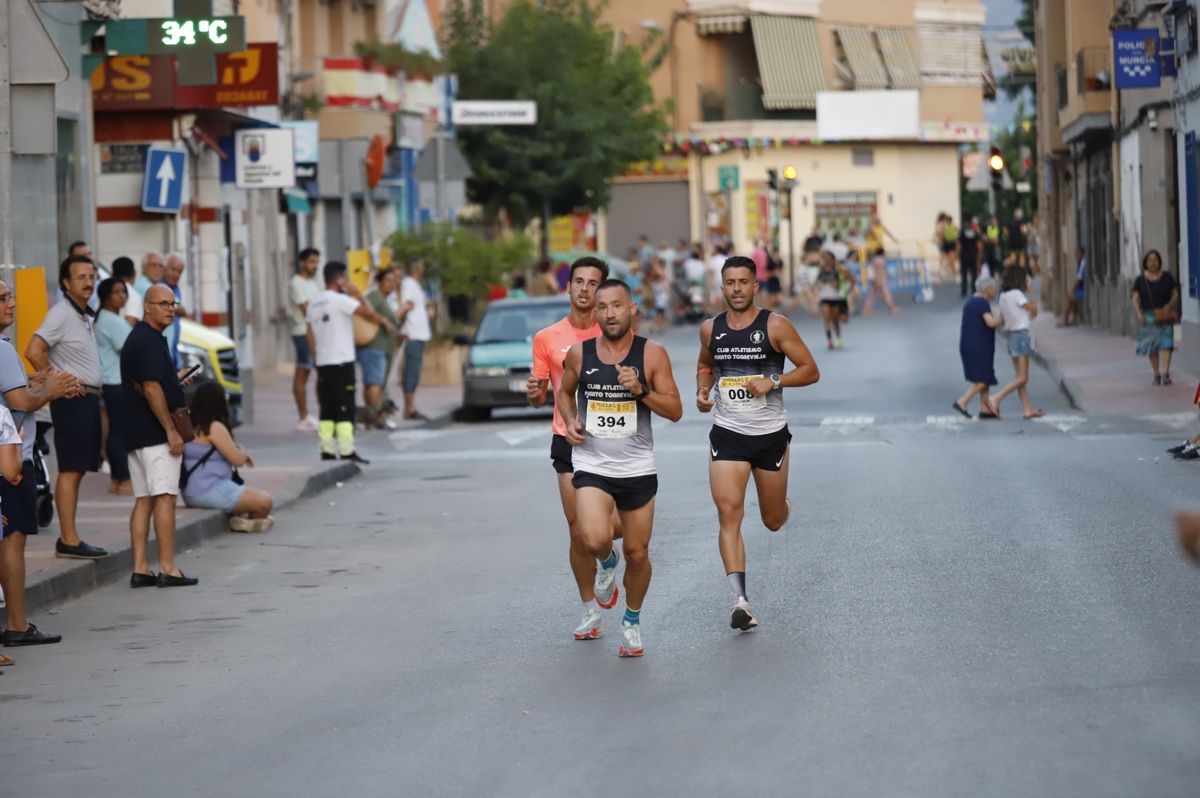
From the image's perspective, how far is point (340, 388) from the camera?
67.8 ft

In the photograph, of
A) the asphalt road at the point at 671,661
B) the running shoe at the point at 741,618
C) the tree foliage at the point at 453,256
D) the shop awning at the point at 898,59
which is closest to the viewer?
the asphalt road at the point at 671,661

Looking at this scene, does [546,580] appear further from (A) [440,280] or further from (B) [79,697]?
(A) [440,280]

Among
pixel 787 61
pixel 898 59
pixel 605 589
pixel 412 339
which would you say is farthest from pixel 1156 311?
pixel 898 59

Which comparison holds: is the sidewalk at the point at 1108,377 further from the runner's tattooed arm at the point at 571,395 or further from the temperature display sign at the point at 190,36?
the runner's tattooed arm at the point at 571,395

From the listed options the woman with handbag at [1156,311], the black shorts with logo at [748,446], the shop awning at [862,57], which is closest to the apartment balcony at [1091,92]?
the woman with handbag at [1156,311]

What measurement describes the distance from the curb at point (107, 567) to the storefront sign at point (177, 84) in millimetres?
10265

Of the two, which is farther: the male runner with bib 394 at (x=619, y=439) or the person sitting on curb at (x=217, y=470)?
the person sitting on curb at (x=217, y=470)

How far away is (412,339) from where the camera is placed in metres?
27.4

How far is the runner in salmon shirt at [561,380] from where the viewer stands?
10367 mm

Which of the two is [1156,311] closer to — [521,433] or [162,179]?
[521,433]

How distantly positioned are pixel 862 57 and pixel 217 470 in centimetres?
6764

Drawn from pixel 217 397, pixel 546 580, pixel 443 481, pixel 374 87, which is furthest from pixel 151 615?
pixel 374 87

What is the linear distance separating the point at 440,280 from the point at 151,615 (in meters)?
21.8

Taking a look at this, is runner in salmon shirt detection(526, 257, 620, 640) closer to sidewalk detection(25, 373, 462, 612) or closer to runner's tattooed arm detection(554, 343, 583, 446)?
runner's tattooed arm detection(554, 343, 583, 446)
